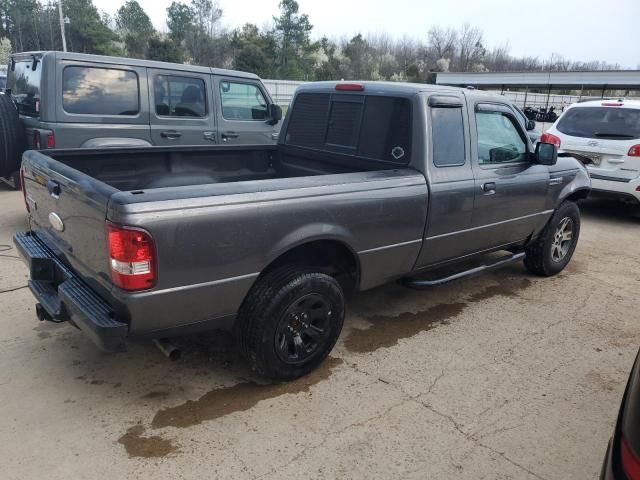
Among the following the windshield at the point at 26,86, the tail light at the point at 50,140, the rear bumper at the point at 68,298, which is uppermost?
the windshield at the point at 26,86

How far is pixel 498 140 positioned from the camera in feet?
14.6

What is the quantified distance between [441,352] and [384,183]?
136 cm

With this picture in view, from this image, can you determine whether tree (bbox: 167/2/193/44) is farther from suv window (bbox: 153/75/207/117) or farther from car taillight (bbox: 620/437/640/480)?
car taillight (bbox: 620/437/640/480)

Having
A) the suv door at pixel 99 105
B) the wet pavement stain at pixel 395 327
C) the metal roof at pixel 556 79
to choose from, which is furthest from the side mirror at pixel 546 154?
the metal roof at pixel 556 79

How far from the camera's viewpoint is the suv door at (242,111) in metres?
7.28

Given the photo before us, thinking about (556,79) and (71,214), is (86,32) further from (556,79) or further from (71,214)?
(71,214)

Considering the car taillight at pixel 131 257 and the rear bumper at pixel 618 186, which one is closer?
the car taillight at pixel 131 257

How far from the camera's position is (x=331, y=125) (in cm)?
420

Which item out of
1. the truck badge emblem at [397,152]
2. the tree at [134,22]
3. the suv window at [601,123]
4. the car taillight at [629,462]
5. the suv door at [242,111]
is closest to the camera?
the car taillight at [629,462]

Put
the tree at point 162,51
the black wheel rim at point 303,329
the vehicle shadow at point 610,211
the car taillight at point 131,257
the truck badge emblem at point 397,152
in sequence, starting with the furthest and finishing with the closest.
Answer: the tree at point 162,51 < the vehicle shadow at point 610,211 < the truck badge emblem at point 397,152 < the black wheel rim at point 303,329 < the car taillight at point 131,257

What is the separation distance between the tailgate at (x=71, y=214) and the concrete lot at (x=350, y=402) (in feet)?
2.58

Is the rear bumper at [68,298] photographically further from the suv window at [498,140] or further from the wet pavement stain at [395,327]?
the suv window at [498,140]

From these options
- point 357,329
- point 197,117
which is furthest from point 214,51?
Answer: point 357,329

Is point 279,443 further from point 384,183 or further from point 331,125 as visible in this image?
point 331,125
